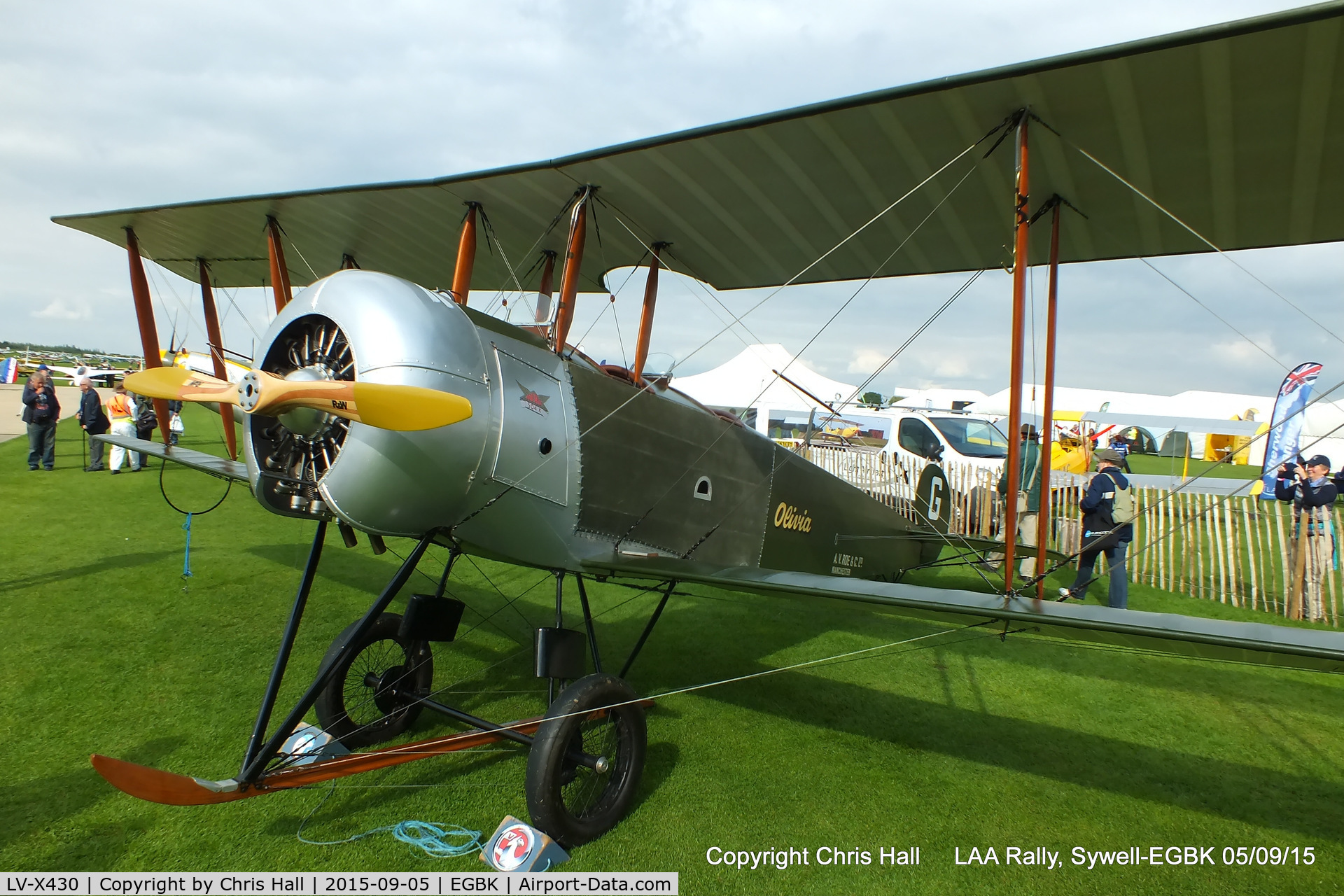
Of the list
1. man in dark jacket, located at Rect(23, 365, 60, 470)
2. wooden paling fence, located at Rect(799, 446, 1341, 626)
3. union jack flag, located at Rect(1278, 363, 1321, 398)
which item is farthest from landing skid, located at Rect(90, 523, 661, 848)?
man in dark jacket, located at Rect(23, 365, 60, 470)

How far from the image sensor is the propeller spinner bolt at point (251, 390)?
7.68 ft

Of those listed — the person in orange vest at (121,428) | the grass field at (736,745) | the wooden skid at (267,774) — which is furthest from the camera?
the person in orange vest at (121,428)

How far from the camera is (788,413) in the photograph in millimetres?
21484

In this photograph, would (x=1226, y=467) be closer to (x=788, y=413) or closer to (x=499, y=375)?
(x=788, y=413)

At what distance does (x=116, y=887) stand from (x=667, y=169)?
3699 mm

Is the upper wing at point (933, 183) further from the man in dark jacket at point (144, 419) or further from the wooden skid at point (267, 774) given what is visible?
the man in dark jacket at point (144, 419)

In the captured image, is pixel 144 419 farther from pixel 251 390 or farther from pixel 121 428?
pixel 251 390

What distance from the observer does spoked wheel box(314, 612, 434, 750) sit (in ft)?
11.3

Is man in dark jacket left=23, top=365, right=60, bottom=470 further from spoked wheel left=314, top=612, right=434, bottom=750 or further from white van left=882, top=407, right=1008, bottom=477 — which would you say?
white van left=882, top=407, right=1008, bottom=477

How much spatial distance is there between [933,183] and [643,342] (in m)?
1.84

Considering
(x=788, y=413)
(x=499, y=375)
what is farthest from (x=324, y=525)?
(x=788, y=413)

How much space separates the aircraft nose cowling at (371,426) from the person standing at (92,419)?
38.4 ft

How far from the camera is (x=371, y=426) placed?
2463mm

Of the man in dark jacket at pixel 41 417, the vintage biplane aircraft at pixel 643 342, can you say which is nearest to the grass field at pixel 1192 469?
the vintage biplane aircraft at pixel 643 342
